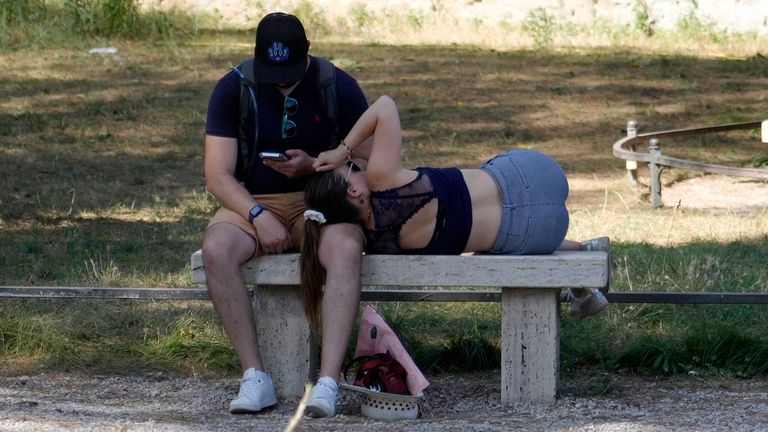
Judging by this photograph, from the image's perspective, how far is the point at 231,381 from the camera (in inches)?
188

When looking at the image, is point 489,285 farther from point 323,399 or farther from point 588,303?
point 323,399

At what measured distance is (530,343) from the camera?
4.34 meters

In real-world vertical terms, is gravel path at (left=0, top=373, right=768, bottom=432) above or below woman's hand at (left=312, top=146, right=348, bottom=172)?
below

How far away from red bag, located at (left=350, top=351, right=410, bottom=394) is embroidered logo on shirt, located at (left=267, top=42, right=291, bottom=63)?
3.80ft

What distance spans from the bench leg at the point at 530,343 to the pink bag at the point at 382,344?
38 centimetres

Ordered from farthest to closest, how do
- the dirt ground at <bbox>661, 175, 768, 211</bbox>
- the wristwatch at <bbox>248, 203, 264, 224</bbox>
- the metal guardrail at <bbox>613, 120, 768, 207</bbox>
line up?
the dirt ground at <bbox>661, 175, 768, 211</bbox> → the metal guardrail at <bbox>613, 120, 768, 207</bbox> → the wristwatch at <bbox>248, 203, 264, 224</bbox>

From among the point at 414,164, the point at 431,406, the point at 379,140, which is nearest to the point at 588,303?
the point at 431,406

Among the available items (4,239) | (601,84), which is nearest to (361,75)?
(601,84)

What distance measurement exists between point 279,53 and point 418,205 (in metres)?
0.79

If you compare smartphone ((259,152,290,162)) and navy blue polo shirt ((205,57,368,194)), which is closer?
smartphone ((259,152,290,162))

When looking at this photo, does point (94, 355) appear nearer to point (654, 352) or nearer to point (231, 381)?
point (231, 381)

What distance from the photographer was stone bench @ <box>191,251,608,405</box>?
13.9 feet

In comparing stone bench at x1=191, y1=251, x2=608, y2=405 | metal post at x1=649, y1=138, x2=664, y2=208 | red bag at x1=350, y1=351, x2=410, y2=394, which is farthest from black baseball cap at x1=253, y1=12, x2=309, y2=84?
metal post at x1=649, y1=138, x2=664, y2=208

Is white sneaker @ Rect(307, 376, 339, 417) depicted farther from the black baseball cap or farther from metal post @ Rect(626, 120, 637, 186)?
metal post @ Rect(626, 120, 637, 186)
